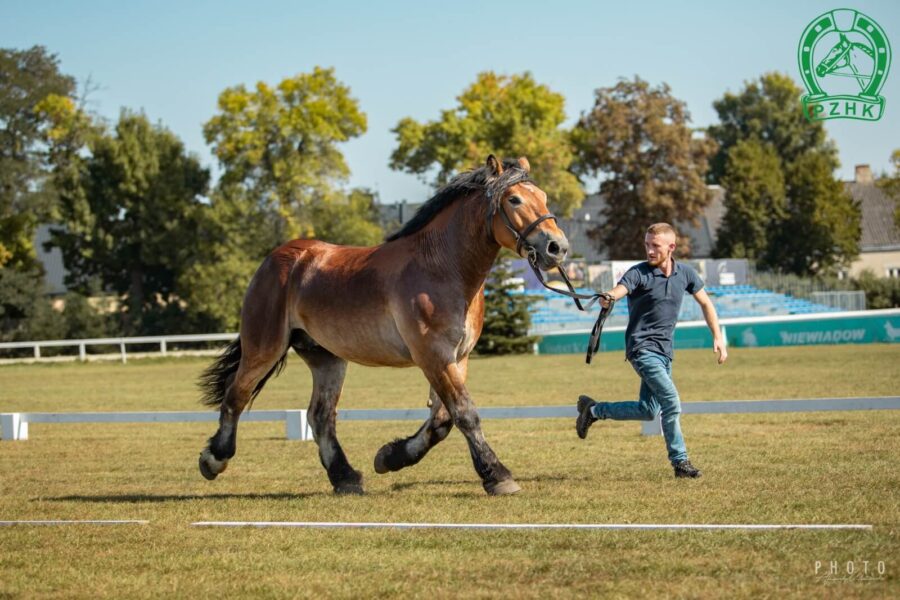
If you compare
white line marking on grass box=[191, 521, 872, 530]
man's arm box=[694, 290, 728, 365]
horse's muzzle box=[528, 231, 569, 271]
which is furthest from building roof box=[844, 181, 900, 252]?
white line marking on grass box=[191, 521, 872, 530]

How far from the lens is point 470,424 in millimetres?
8188

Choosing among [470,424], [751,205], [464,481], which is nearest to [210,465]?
[464,481]

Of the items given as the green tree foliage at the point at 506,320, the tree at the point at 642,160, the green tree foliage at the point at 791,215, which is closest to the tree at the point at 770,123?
the green tree foliage at the point at 791,215

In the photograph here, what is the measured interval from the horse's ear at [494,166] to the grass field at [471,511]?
98.8 inches

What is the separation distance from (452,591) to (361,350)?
144 inches

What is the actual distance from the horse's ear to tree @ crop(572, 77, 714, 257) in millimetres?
58281

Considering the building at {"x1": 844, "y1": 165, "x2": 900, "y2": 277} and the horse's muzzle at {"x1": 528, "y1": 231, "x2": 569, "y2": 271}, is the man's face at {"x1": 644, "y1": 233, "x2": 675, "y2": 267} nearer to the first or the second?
the horse's muzzle at {"x1": 528, "y1": 231, "x2": 569, "y2": 271}

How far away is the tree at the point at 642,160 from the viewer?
66.2 meters

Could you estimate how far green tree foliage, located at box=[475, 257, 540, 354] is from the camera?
3594cm

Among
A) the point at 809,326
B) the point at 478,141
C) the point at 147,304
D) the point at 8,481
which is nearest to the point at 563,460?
the point at 8,481

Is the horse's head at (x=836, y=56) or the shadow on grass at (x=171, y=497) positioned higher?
the horse's head at (x=836, y=56)

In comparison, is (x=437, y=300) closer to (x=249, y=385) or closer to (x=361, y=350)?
(x=361, y=350)

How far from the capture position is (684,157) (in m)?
66.8

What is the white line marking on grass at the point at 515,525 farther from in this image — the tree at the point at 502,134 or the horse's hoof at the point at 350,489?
the tree at the point at 502,134
